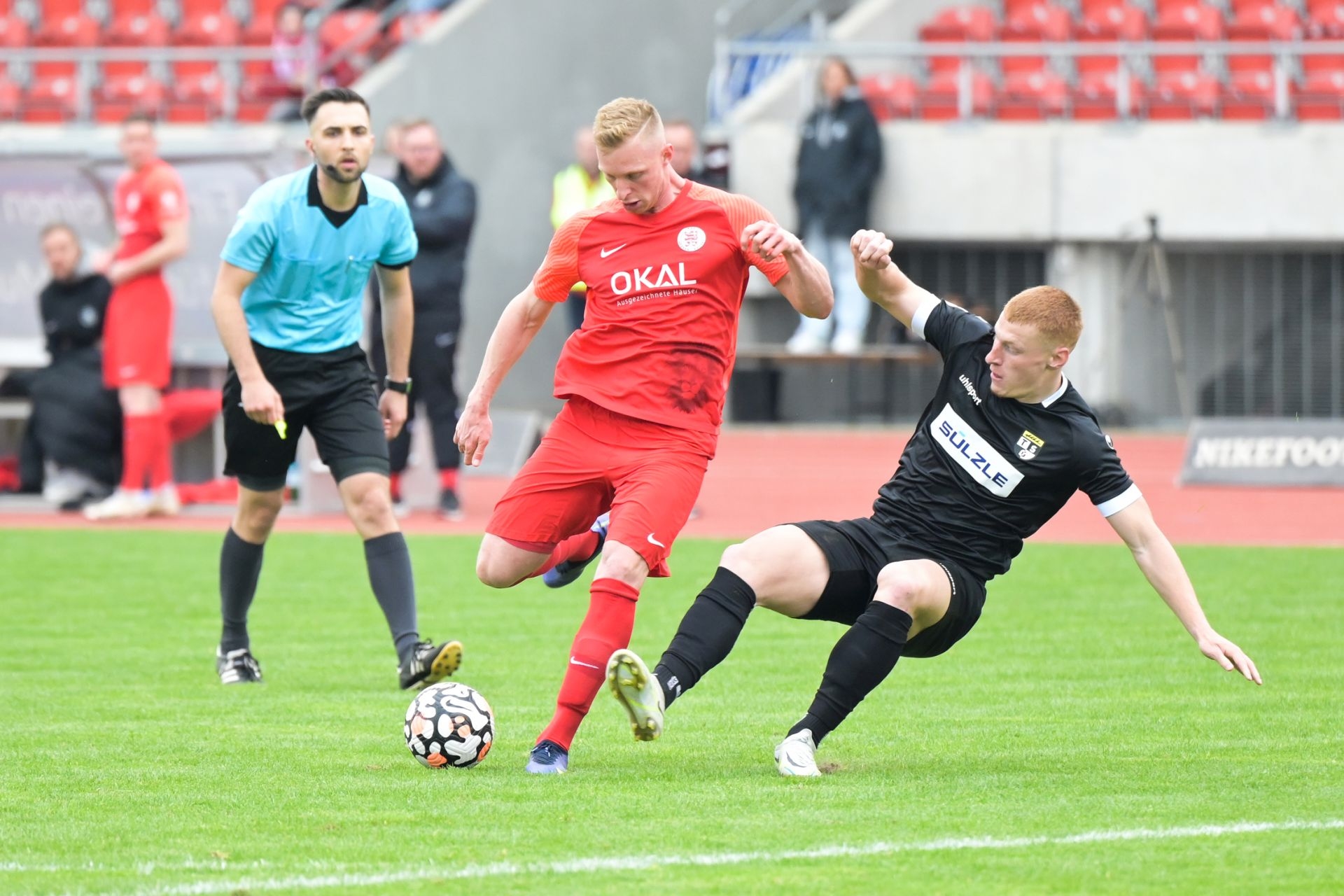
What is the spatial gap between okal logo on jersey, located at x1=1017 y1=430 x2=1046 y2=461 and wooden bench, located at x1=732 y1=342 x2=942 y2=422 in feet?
49.1

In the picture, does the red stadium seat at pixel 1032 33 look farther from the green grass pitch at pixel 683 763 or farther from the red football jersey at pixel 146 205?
the green grass pitch at pixel 683 763

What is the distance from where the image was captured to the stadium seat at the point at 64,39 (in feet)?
81.0

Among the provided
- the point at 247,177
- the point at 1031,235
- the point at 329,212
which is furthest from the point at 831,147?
the point at 329,212

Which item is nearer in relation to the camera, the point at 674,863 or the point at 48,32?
the point at 674,863

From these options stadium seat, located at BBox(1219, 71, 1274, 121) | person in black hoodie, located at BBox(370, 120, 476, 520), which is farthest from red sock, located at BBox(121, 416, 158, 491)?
stadium seat, located at BBox(1219, 71, 1274, 121)

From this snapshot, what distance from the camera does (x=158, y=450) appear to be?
48.0ft

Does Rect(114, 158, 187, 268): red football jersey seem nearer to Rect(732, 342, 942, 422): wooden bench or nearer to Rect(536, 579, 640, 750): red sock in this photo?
Rect(536, 579, 640, 750): red sock

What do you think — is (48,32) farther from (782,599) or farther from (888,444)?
(782,599)

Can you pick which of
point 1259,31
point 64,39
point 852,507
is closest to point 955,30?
point 1259,31

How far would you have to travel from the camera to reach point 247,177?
15203mm

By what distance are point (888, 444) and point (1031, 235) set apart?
297cm

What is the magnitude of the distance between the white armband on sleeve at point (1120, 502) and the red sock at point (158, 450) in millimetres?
9622

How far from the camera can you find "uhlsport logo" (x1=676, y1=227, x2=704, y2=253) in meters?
6.46

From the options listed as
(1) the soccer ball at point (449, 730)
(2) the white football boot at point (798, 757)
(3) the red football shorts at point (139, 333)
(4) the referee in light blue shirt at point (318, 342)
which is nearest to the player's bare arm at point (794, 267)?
(2) the white football boot at point (798, 757)
